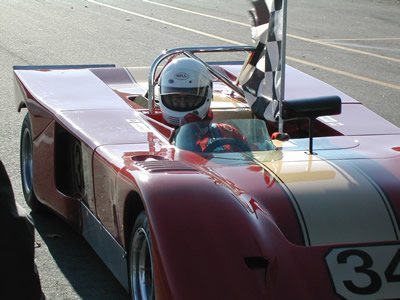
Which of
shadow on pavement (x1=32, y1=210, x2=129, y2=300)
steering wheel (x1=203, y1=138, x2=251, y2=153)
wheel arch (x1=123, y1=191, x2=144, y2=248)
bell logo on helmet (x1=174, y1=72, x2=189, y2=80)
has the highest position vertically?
bell logo on helmet (x1=174, y1=72, x2=189, y2=80)

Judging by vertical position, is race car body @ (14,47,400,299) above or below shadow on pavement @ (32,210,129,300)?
above

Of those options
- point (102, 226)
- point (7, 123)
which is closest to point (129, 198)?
point (102, 226)

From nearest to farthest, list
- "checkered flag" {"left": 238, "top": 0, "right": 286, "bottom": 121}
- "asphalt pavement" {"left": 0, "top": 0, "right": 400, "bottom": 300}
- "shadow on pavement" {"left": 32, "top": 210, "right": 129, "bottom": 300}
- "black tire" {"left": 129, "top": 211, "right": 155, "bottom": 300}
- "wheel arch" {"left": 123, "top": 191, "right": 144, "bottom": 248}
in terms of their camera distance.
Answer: "black tire" {"left": 129, "top": 211, "right": 155, "bottom": 300} < "wheel arch" {"left": 123, "top": 191, "right": 144, "bottom": 248} < "shadow on pavement" {"left": 32, "top": 210, "right": 129, "bottom": 300} < "asphalt pavement" {"left": 0, "top": 0, "right": 400, "bottom": 300} < "checkered flag" {"left": 238, "top": 0, "right": 286, "bottom": 121}

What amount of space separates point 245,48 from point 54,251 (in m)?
2.05

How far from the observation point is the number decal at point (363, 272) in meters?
3.56

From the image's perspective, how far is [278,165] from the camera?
14.0ft

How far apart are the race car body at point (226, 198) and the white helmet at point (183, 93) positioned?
0.38 feet

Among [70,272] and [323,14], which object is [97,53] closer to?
[323,14]

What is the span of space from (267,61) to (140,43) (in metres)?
8.74

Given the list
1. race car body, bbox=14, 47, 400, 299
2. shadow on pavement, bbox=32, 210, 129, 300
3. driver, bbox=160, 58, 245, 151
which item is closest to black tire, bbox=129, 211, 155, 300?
race car body, bbox=14, 47, 400, 299

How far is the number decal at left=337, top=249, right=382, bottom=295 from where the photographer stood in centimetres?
356

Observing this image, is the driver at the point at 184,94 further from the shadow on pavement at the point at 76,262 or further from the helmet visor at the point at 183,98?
the shadow on pavement at the point at 76,262

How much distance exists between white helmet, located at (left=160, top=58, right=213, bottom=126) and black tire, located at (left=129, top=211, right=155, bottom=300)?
1.40m

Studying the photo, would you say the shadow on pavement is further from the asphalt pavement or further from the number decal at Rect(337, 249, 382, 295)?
the number decal at Rect(337, 249, 382, 295)
